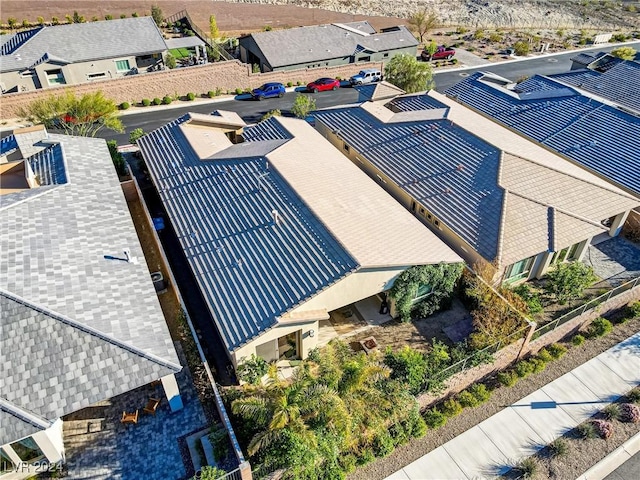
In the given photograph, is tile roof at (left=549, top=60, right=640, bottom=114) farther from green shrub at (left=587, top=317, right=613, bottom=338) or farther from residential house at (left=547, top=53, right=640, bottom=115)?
green shrub at (left=587, top=317, right=613, bottom=338)

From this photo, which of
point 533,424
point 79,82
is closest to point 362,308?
point 533,424

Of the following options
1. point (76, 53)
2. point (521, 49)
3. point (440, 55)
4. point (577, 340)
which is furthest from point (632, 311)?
point (76, 53)

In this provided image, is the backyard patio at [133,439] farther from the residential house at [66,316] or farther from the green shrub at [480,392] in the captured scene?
the green shrub at [480,392]

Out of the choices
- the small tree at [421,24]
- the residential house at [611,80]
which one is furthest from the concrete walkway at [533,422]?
the small tree at [421,24]

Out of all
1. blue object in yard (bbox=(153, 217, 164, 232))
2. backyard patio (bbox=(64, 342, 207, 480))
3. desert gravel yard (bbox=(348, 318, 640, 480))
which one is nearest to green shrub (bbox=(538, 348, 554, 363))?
desert gravel yard (bbox=(348, 318, 640, 480))

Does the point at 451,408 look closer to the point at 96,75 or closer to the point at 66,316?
the point at 66,316

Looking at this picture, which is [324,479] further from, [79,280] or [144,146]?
[144,146]
